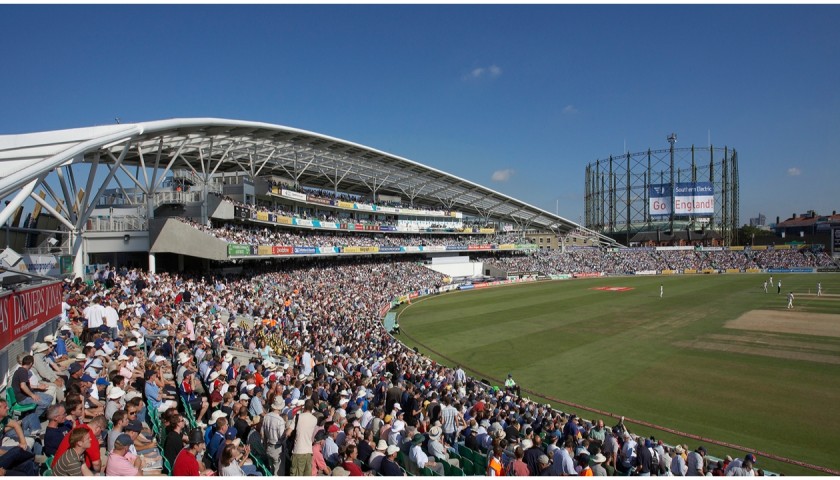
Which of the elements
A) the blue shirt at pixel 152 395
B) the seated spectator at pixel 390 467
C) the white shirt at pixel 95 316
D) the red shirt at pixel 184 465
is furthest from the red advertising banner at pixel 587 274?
the red shirt at pixel 184 465

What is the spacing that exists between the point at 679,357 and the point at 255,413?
18.3 metres

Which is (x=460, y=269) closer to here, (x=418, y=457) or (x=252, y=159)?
(x=252, y=159)

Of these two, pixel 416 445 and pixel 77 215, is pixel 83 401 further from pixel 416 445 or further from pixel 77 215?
pixel 77 215

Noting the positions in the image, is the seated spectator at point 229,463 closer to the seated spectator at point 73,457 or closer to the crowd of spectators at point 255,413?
the crowd of spectators at point 255,413

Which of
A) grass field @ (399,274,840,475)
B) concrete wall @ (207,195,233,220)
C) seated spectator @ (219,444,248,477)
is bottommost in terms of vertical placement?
grass field @ (399,274,840,475)

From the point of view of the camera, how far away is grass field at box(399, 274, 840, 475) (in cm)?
1320

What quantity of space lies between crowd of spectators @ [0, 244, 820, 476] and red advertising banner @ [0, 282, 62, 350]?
626 millimetres

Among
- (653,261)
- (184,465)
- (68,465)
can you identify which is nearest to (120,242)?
(68,465)

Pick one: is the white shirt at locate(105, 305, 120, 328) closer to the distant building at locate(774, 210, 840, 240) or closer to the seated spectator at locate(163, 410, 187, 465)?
the seated spectator at locate(163, 410, 187, 465)

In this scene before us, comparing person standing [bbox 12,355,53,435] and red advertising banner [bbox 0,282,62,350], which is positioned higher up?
red advertising banner [bbox 0,282,62,350]

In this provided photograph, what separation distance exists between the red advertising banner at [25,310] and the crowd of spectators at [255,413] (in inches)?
24.6

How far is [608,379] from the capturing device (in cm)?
1744

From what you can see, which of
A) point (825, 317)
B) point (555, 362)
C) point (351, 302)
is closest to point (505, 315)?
point (351, 302)

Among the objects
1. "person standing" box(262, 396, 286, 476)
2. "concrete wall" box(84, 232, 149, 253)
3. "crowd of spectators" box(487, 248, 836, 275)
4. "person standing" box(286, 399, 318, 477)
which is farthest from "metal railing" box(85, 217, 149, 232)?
"crowd of spectators" box(487, 248, 836, 275)
